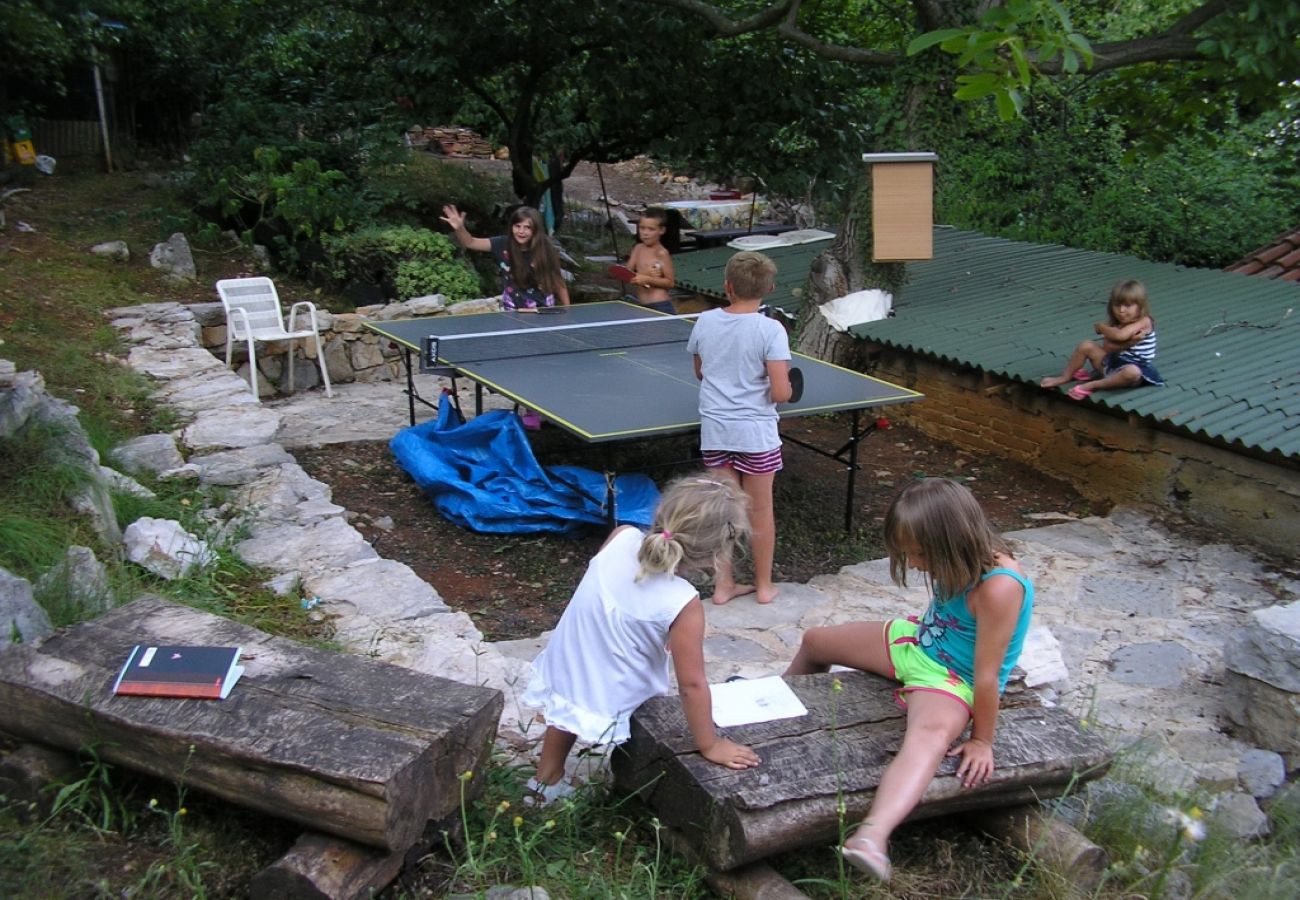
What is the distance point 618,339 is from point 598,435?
221 centimetres

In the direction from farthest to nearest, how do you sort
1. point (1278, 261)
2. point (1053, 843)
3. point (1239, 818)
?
point (1278, 261), point (1239, 818), point (1053, 843)

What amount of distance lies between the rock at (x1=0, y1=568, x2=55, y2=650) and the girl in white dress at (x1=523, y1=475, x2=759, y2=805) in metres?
1.44

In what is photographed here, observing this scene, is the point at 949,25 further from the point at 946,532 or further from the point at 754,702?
the point at 754,702

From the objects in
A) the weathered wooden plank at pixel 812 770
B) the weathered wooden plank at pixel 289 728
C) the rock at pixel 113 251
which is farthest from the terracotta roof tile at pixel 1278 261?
the rock at pixel 113 251

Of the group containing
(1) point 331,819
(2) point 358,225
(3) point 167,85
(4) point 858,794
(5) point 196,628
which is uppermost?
(3) point 167,85

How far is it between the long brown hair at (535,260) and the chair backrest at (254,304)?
204 cm

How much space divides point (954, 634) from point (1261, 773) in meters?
1.67

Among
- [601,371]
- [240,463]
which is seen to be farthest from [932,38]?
[240,463]

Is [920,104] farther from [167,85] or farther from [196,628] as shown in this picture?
[167,85]

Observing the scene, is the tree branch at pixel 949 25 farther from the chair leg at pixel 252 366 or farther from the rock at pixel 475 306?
the chair leg at pixel 252 366

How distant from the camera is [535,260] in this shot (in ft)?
25.6

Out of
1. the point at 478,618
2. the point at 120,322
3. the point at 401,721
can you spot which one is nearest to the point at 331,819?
the point at 401,721

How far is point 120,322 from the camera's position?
27.1ft

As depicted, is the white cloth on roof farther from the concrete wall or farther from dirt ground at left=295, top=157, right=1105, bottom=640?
dirt ground at left=295, top=157, right=1105, bottom=640
